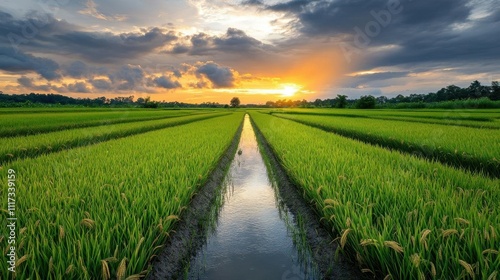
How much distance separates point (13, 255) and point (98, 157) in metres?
4.82

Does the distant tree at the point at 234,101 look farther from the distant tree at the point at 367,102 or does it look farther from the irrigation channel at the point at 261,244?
the irrigation channel at the point at 261,244

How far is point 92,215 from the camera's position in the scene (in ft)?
9.25

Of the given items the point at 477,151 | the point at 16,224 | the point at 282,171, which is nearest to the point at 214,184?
the point at 282,171

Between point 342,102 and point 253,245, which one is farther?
point 342,102

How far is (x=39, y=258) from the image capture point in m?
2.00

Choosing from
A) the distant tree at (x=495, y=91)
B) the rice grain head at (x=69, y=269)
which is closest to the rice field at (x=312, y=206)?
the rice grain head at (x=69, y=269)

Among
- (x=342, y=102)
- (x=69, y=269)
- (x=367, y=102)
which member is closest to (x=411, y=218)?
(x=69, y=269)

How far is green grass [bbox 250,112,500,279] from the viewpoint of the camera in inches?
77.4

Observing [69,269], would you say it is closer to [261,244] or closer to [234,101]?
[261,244]

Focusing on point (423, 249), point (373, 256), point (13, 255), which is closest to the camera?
point (13, 255)

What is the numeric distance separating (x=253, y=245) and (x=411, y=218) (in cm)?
191

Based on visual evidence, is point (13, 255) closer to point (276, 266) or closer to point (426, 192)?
point (276, 266)

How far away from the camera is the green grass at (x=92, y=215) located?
199 centimetres

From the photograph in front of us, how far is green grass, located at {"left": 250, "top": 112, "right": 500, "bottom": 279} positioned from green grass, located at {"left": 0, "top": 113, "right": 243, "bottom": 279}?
1842 mm
